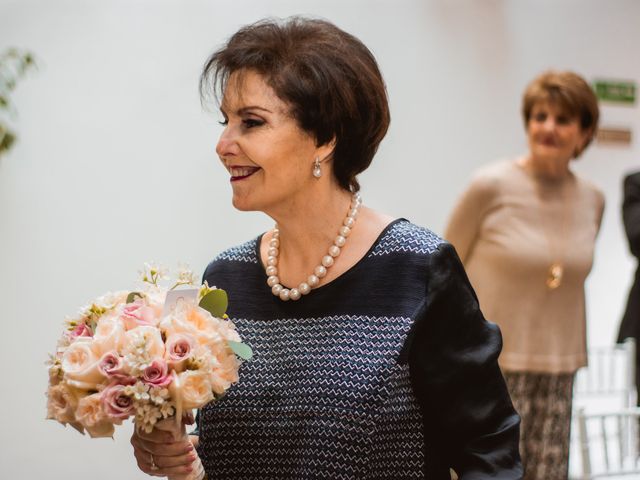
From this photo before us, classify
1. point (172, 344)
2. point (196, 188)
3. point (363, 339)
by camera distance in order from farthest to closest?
point (196, 188) → point (363, 339) → point (172, 344)

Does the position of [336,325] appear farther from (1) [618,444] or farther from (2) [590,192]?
(2) [590,192]

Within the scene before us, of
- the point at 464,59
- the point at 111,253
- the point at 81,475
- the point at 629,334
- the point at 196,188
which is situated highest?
the point at 464,59

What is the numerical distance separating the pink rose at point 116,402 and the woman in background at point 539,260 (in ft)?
8.19

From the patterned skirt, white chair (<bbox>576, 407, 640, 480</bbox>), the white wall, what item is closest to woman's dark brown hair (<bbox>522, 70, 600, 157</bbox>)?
the patterned skirt

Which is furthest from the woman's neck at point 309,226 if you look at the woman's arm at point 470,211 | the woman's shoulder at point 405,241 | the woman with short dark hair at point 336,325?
the woman's arm at point 470,211

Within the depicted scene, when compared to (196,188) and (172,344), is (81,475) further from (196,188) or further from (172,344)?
(172,344)

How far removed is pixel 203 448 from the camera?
2.06 meters

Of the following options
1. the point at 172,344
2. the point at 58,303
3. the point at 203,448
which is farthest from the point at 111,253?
the point at 172,344

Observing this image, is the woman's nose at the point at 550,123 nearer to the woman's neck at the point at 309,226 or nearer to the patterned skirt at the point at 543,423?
the patterned skirt at the point at 543,423

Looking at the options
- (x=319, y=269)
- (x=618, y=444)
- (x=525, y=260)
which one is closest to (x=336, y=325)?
(x=319, y=269)

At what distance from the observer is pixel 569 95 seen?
13.0ft

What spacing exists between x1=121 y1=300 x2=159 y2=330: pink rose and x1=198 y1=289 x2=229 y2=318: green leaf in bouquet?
0.11 meters

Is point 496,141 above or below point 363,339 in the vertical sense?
above

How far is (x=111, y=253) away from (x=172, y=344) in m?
2.72
